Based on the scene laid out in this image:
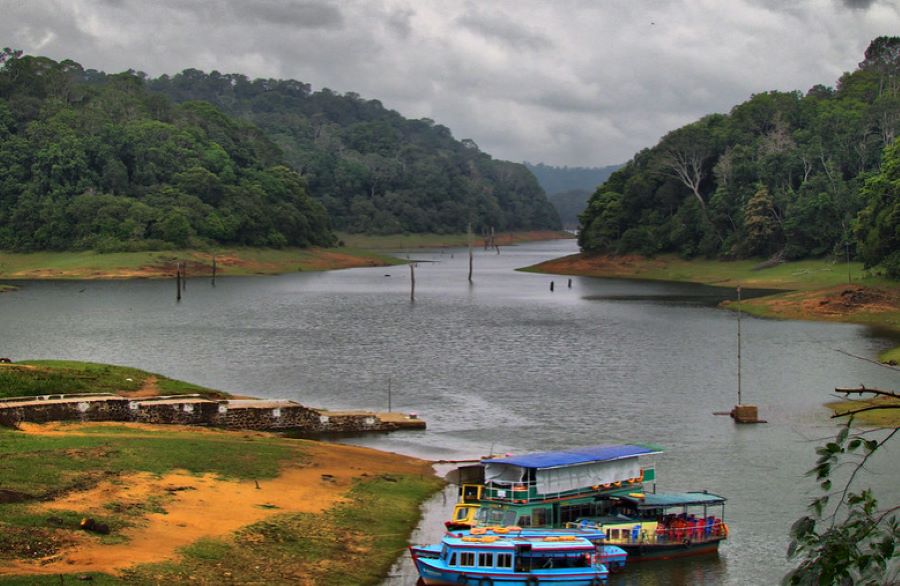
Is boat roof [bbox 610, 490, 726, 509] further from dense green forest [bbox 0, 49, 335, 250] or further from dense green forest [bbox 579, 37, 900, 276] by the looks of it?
dense green forest [bbox 0, 49, 335, 250]

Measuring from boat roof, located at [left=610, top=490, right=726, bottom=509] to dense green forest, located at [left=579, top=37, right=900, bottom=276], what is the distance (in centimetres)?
9328

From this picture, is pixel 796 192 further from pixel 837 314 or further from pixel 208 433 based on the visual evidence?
pixel 208 433

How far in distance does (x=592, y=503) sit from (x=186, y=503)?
1381 centimetres

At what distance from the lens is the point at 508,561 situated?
3005cm

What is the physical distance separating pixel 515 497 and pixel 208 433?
17328 millimetres

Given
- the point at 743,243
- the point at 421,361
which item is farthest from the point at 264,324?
the point at 743,243

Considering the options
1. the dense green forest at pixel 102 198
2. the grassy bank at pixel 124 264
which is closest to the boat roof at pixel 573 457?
the grassy bank at pixel 124 264

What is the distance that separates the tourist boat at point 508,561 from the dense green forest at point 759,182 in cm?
10096

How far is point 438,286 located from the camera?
160 metres

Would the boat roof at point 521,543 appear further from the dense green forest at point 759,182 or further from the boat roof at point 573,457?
the dense green forest at point 759,182

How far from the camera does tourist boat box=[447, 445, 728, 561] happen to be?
34062 millimetres

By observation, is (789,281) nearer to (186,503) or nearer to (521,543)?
(521,543)

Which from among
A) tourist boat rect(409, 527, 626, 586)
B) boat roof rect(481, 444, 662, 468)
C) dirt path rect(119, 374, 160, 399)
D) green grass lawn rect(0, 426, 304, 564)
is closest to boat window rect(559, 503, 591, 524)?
boat roof rect(481, 444, 662, 468)

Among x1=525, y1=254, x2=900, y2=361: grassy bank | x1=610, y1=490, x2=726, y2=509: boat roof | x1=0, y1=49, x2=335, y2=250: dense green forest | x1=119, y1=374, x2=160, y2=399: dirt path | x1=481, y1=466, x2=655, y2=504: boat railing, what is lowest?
x1=610, y1=490, x2=726, y2=509: boat roof
